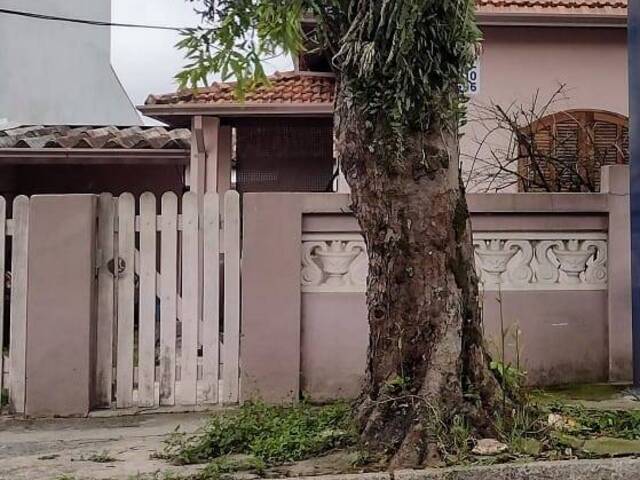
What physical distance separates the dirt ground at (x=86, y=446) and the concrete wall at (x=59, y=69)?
9157mm

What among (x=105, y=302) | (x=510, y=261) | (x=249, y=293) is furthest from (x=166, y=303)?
(x=510, y=261)

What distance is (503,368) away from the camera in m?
4.74

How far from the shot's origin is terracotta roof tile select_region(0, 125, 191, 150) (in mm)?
9638

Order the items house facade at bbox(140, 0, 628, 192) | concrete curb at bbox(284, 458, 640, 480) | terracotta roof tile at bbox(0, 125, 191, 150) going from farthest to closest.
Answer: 1. terracotta roof tile at bbox(0, 125, 191, 150)
2. house facade at bbox(140, 0, 628, 192)
3. concrete curb at bbox(284, 458, 640, 480)

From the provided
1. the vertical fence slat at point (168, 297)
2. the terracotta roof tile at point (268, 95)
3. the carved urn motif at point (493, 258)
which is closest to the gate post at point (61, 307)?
the vertical fence slat at point (168, 297)

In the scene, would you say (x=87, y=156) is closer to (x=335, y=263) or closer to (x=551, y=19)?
(x=335, y=263)

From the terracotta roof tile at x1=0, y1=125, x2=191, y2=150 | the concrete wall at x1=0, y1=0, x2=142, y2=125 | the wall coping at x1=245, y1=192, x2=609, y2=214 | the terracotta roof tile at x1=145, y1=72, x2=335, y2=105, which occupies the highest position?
the concrete wall at x1=0, y1=0, x2=142, y2=125

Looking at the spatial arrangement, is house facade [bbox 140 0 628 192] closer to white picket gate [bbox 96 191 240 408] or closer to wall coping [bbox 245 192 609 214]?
wall coping [bbox 245 192 609 214]

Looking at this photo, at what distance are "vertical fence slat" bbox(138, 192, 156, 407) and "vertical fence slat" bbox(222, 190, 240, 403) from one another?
56 cm

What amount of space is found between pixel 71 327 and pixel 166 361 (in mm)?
768

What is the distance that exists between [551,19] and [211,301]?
5.63 m

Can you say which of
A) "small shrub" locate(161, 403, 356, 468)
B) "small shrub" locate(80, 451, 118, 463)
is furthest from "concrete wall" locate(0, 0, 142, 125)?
"small shrub" locate(161, 403, 356, 468)

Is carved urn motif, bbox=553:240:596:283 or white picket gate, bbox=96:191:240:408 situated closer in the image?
white picket gate, bbox=96:191:240:408

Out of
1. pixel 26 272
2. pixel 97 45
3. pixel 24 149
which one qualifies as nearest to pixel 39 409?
pixel 26 272
